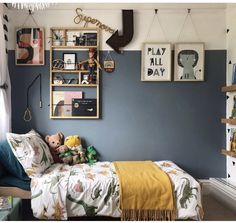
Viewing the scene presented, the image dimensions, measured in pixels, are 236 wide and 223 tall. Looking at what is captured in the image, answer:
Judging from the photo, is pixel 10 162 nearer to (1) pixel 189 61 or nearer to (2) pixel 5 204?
(2) pixel 5 204

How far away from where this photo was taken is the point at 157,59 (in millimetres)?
3338

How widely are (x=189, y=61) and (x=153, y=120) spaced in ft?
2.92

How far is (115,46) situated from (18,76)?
4.26 feet

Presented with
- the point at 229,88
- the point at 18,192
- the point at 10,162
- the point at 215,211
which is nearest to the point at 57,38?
the point at 10,162

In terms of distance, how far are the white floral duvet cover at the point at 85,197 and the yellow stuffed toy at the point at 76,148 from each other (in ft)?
2.40

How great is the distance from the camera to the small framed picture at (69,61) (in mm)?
3312

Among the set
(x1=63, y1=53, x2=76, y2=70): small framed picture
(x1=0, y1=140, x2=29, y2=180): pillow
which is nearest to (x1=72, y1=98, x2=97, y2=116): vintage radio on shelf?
(x1=63, y1=53, x2=76, y2=70): small framed picture

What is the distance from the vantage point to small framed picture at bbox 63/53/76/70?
10.9 feet

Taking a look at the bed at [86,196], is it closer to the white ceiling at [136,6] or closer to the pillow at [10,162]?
the pillow at [10,162]

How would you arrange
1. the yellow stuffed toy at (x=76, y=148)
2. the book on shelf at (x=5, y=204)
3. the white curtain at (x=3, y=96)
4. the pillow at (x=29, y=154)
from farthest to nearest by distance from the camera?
the yellow stuffed toy at (x=76, y=148) < the white curtain at (x=3, y=96) < the pillow at (x=29, y=154) < the book on shelf at (x=5, y=204)

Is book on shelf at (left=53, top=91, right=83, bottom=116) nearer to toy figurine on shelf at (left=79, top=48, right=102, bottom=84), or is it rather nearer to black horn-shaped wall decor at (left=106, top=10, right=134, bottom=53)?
toy figurine on shelf at (left=79, top=48, right=102, bottom=84)

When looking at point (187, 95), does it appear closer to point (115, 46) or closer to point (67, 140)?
point (115, 46)

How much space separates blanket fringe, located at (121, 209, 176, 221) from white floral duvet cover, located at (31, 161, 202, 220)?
0.06 m

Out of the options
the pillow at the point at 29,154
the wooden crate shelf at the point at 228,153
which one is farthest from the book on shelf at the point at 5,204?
the wooden crate shelf at the point at 228,153
